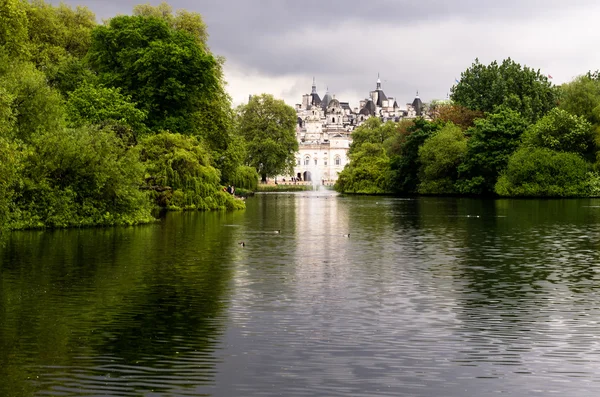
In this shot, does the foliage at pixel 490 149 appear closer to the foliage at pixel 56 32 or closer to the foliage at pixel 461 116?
the foliage at pixel 461 116

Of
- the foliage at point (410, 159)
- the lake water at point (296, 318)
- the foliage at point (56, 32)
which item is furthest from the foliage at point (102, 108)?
the foliage at point (410, 159)

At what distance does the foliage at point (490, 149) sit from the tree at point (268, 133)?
160 ft

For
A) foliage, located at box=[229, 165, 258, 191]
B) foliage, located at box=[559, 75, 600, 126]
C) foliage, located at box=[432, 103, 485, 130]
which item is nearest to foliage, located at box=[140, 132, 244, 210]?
foliage, located at box=[229, 165, 258, 191]

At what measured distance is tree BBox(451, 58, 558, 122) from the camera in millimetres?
86750

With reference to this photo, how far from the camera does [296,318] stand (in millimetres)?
14648

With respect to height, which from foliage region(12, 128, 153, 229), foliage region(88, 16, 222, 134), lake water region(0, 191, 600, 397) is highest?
foliage region(88, 16, 222, 134)

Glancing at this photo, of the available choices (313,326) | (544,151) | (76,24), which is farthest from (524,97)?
(313,326)

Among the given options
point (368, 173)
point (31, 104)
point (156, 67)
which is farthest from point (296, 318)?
point (368, 173)

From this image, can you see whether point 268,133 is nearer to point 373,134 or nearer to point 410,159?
point 373,134

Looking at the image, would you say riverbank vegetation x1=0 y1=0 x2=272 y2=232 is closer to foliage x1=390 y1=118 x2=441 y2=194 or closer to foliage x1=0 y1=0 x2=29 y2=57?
foliage x1=0 y1=0 x2=29 y2=57

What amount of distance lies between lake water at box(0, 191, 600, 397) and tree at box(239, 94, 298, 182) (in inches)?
3858

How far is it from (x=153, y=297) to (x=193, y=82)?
37.4 meters

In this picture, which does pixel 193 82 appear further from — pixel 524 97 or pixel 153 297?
pixel 524 97

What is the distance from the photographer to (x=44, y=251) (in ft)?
79.2
